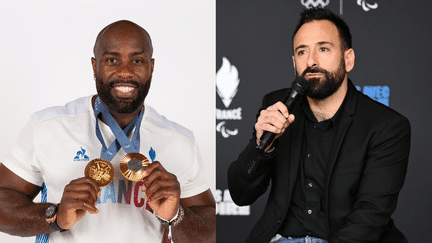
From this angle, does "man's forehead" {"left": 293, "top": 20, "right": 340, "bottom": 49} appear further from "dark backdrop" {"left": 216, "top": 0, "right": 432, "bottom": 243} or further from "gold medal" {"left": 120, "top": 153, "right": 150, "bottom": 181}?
"gold medal" {"left": 120, "top": 153, "right": 150, "bottom": 181}

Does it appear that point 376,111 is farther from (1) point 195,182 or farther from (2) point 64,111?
(2) point 64,111

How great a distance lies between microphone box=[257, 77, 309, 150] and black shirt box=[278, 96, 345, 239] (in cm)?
31

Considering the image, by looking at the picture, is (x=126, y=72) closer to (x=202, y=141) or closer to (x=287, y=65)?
(x=287, y=65)

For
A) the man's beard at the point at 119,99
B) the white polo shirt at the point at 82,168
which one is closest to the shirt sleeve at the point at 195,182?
the white polo shirt at the point at 82,168

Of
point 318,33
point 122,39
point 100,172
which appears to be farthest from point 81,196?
point 318,33

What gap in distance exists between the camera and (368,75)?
7.65ft

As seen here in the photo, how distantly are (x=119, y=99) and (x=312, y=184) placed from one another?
1.13 m

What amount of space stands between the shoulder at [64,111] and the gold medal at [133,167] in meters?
0.67

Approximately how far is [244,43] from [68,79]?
5.17 feet

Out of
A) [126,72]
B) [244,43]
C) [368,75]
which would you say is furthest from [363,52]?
[126,72]

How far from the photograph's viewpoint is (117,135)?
2.15m

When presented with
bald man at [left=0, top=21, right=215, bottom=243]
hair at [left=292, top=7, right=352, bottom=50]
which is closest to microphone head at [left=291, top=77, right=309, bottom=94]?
hair at [left=292, top=7, right=352, bottom=50]

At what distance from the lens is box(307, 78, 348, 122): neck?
208 centimetres

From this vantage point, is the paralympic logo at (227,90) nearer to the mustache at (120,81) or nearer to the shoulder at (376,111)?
the mustache at (120,81)
